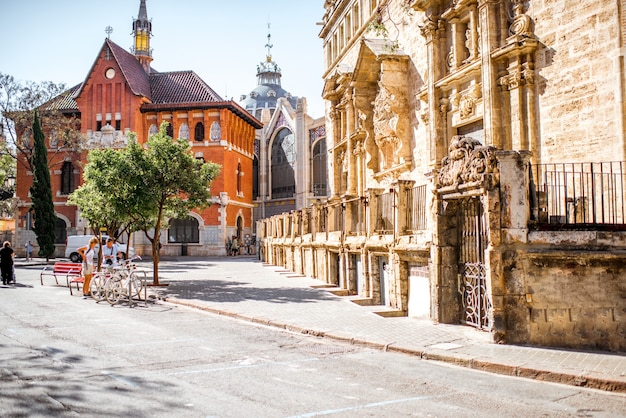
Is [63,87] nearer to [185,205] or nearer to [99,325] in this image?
[185,205]

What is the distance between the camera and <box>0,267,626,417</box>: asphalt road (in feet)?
17.8

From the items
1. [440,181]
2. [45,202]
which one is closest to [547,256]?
[440,181]

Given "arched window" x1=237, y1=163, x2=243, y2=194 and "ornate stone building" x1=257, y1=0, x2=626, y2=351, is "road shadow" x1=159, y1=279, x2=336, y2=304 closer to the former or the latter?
"ornate stone building" x1=257, y1=0, x2=626, y2=351

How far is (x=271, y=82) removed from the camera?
8644 cm

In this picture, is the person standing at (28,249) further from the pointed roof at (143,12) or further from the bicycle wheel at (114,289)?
the pointed roof at (143,12)

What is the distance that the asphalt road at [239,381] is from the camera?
5422mm

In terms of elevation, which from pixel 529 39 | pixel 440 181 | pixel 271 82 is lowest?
pixel 440 181

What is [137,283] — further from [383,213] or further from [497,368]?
[497,368]

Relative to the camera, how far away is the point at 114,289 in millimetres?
14375

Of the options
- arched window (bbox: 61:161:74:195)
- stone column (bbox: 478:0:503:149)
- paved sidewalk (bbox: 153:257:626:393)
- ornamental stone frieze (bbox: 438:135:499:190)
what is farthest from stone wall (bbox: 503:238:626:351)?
arched window (bbox: 61:161:74:195)

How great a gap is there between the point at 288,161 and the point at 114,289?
4399 cm

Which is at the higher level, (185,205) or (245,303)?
(185,205)

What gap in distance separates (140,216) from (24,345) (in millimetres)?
11098

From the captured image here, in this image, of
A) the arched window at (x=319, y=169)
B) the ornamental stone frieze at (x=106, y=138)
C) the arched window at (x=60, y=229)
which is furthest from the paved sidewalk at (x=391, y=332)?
the arched window at (x=319, y=169)
